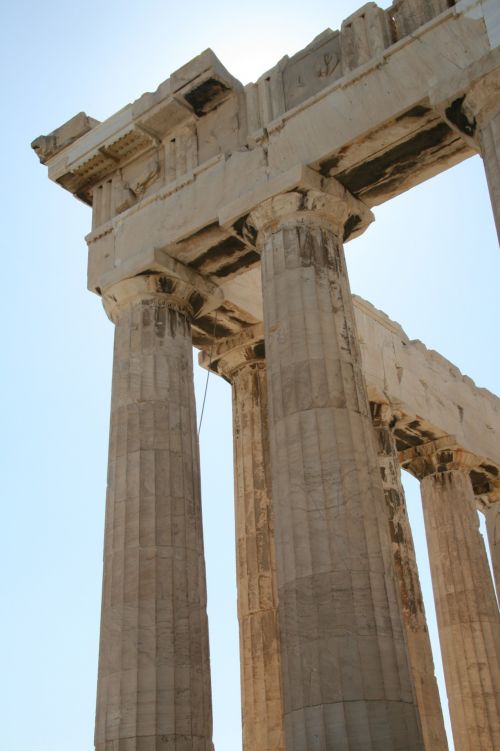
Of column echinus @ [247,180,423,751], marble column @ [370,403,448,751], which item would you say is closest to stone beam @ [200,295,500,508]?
marble column @ [370,403,448,751]

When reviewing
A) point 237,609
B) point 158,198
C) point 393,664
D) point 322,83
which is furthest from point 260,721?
point 322,83

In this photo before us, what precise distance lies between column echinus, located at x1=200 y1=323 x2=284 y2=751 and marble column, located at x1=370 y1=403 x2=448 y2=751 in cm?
455

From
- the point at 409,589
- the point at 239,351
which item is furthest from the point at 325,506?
the point at 409,589

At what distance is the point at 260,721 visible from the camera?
941 inches

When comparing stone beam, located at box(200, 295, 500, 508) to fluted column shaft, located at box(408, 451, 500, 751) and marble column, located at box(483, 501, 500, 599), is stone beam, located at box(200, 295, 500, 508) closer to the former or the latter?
marble column, located at box(483, 501, 500, 599)

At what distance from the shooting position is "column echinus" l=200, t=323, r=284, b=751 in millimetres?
24047

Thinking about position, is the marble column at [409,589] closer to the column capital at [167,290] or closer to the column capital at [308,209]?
the column capital at [167,290]

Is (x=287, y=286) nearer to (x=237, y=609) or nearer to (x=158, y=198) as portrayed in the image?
(x=158, y=198)

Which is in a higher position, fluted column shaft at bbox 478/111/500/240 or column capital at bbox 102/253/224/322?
column capital at bbox 102/253/224/322

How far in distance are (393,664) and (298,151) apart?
11.2m

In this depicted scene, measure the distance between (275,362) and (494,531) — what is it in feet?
66.9

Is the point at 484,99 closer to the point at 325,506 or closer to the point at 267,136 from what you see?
the point at 267,136

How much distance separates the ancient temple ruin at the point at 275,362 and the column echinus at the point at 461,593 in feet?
0.67

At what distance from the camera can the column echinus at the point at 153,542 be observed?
1966cm
